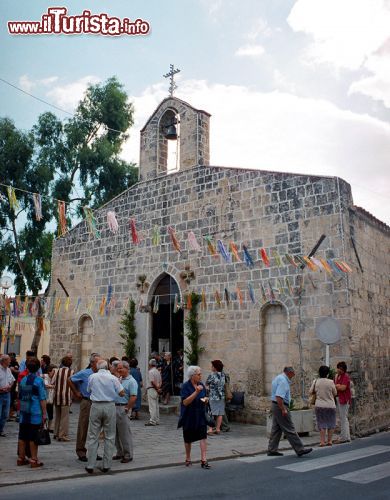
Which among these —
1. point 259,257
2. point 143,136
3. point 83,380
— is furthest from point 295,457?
point 143,136

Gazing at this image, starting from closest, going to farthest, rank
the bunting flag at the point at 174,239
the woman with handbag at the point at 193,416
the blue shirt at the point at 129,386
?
the woman with handbag at the point at 193,416 < the blue shirt at the point at 129,386 < the bunting flag at the point at 174,239

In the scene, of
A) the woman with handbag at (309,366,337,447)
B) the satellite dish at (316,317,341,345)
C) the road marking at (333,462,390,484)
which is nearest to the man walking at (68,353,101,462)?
the road marking at (333,462,390,484)

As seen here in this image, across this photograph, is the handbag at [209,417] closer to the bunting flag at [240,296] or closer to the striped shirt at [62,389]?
the striped shirt at [62,389]

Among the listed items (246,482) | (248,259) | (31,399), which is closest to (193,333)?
(248,259)

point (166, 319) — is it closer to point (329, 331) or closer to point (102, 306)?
point (102, 306)

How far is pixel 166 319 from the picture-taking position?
51.7 ft

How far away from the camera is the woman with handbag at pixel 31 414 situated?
7684 millimetres

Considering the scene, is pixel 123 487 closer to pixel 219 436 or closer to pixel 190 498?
pixel 190 498

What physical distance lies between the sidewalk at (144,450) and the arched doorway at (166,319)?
3.03m

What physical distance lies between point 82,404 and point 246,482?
10.8 ft

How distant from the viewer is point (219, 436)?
11.0 metres

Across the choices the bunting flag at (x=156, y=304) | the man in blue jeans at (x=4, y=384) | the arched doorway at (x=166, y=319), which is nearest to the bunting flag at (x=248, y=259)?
the arched doorway at (x=166, y=319)

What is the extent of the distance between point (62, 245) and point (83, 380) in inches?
419

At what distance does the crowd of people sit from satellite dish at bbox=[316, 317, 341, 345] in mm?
579
